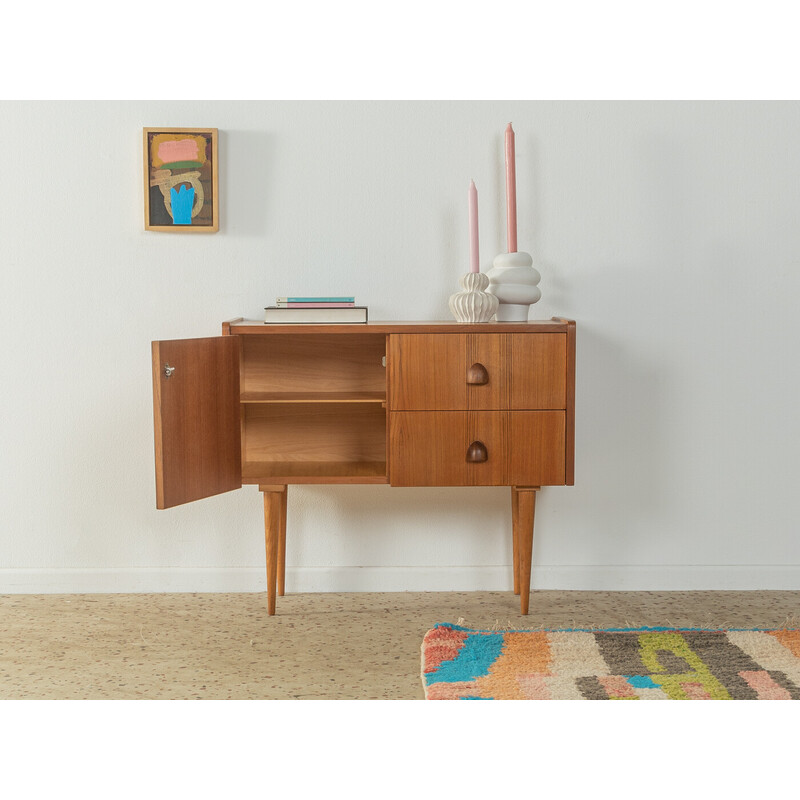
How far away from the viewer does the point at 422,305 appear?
270 centimetres

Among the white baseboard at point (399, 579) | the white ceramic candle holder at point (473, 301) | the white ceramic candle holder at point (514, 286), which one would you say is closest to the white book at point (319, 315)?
the white ceramic candle holder at point (473, 301)

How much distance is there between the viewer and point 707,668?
2064 mm

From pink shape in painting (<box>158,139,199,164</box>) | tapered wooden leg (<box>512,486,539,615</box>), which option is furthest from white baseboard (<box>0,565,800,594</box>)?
pink shape in painting (<box>158,139,199,164</box>)

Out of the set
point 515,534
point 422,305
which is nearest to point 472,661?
point 515,534

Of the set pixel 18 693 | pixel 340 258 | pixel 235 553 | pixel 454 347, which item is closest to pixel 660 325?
pixel 454 347

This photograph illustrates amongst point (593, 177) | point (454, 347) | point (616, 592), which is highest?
point (593, 177)

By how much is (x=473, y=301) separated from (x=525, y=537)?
2.16 ft

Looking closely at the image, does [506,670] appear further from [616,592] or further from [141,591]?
[141,591]

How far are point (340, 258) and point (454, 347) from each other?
54 cm

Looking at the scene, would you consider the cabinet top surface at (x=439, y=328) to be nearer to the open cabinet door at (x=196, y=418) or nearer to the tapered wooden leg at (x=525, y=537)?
the open cabinet door at (x=196, y=418)

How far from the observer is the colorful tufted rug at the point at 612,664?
1.93m

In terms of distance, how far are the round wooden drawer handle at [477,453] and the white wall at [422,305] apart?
422mm

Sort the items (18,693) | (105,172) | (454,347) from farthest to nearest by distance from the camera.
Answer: (105,172) < (454,347) < (18,693)

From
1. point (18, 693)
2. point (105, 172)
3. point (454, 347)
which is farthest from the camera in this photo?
point (105, 172)
